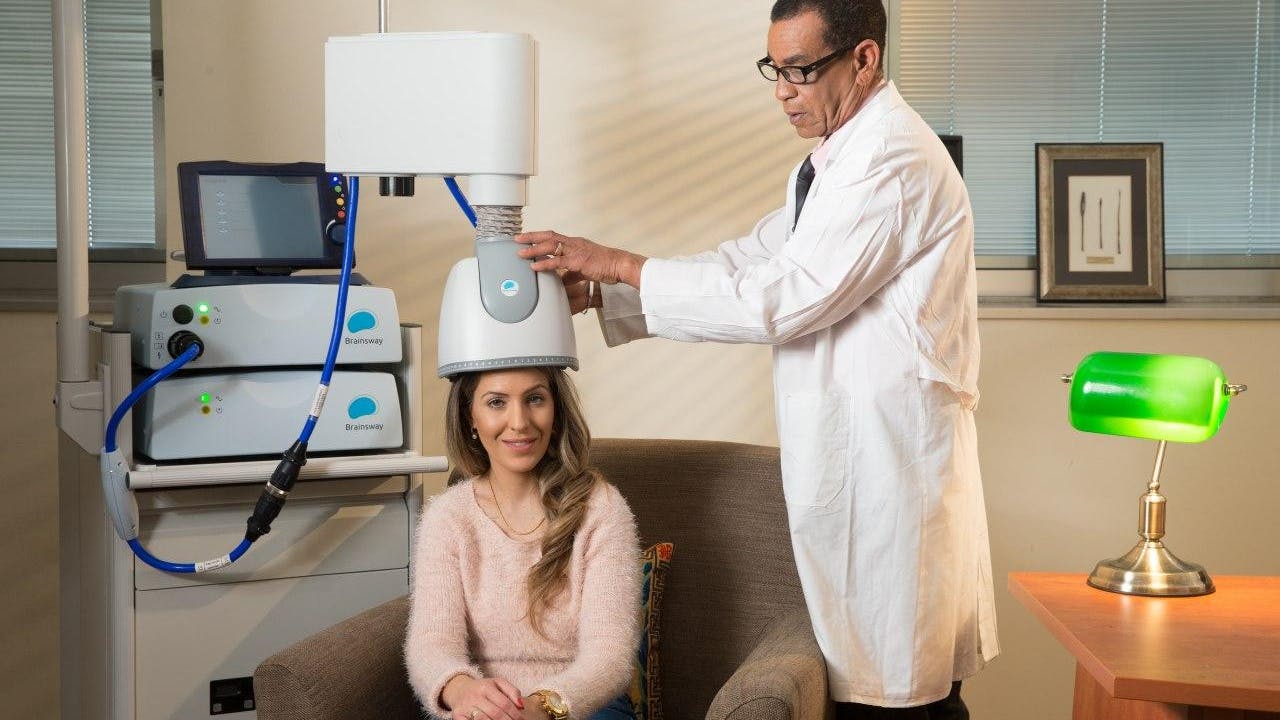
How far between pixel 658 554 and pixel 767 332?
1.47 feet

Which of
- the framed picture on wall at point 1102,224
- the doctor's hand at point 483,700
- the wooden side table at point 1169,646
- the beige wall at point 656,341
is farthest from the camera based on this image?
the framed picture on wall at point 1102,224

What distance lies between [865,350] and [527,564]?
1.68 ft

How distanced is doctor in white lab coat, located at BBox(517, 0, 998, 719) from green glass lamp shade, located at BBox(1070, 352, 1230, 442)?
10.4 inches

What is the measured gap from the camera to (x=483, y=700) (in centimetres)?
138

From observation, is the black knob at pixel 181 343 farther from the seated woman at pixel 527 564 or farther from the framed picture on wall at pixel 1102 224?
the framed picture on wall at pixel 1102 224

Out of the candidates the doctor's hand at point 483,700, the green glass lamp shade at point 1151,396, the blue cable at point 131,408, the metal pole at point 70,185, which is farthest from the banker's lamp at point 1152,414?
the metal pole at point 70,185

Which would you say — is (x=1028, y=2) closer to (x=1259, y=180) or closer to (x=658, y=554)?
(x=1259, y=180)

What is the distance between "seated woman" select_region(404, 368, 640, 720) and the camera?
1.47 metres

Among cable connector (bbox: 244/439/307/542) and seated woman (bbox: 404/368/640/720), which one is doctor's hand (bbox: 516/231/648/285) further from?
cable connector (bbox: 244/439/307/542)

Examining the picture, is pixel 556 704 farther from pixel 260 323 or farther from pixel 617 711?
pixel 260 323

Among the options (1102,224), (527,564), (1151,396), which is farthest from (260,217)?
(1102,224)

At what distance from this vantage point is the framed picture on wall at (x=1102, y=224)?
244 centimetres

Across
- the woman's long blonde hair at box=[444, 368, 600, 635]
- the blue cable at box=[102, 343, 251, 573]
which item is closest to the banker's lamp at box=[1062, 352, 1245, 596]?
the woman's long blonde hair at box=[444, 368, 600, 635]

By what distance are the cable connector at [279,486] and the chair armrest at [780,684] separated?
0.65 meters
